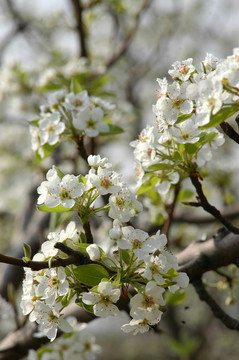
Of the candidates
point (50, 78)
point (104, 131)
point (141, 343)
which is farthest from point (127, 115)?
point (141, 343)

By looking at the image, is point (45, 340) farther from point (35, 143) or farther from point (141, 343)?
point (141, 343)

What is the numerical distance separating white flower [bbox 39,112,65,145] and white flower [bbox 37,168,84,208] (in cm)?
45

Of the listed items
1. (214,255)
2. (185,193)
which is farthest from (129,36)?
(214,255)

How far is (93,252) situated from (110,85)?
6371mm

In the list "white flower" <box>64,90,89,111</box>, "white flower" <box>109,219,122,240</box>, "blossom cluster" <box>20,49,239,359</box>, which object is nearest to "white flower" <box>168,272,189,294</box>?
"blossom cluster" <box>20,49,239,359</box>

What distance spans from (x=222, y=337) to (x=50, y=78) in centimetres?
663

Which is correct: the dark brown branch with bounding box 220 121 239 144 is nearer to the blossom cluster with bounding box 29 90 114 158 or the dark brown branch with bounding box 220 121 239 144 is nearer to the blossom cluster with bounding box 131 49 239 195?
the blossom cluster with bounding box 131 49 239 195

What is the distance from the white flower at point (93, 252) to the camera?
1146 mm

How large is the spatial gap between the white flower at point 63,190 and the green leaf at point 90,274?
191mm

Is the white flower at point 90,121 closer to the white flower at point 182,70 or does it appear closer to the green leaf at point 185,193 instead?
the white flower at point 182,70

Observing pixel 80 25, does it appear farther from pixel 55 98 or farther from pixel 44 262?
pixel 44 262

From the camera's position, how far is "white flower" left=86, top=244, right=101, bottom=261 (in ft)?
3.76

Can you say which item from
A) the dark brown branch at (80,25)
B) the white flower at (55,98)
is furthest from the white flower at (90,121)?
the dark brown branch at (80,25)

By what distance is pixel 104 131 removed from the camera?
1772 millimetres
